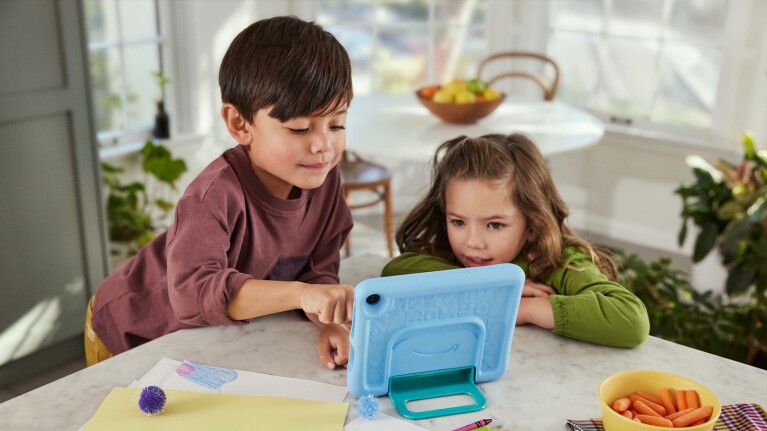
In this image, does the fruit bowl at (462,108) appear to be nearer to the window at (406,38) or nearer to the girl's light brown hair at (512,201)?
the window at (406,38)

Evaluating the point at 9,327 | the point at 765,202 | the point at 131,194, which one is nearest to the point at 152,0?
the point at 131,194

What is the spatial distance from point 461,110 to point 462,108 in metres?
0.01

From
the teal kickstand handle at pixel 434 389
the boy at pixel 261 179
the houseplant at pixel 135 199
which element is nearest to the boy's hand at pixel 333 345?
the boy at pixel 261 179

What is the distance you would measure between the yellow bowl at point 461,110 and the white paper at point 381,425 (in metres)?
2.15

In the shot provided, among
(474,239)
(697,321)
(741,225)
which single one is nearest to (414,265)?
(474,239)

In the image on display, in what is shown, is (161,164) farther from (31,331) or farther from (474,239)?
(474,239)

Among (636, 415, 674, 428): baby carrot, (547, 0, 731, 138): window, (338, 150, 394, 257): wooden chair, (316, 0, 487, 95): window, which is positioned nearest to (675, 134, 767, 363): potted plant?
(547, 0, 731, 138): window

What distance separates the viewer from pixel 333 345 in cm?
132

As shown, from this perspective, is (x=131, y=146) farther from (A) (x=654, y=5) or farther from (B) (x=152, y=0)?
(A) (x=654, y=5)

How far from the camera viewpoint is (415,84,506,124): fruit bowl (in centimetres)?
316

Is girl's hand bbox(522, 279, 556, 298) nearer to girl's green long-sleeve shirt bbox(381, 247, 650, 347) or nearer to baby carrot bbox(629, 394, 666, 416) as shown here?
girl's green long-sleeve shirt bbox(381, 247, 650, 347)

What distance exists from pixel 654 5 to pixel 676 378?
10.9 ft

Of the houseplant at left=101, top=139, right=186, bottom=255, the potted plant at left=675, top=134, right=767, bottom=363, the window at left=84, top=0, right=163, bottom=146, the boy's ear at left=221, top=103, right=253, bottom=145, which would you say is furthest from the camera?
the window at left=84, top=0, right=163, bottom=146

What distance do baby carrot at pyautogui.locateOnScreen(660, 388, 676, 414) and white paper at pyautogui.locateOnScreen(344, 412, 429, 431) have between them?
0.32m
